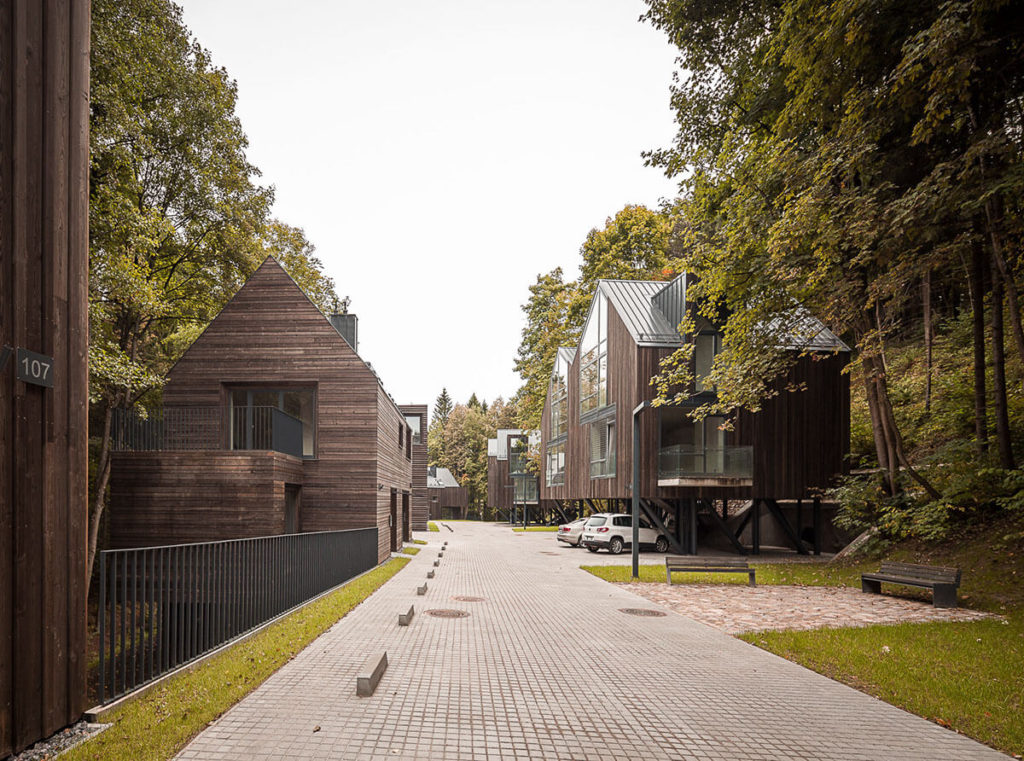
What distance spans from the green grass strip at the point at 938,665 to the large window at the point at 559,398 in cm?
2414

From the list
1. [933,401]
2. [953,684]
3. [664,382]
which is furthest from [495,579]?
[933,401]

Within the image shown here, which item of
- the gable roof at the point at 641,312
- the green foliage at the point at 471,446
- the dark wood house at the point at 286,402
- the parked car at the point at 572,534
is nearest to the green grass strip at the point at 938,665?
the dark wood house at the point at 286,402

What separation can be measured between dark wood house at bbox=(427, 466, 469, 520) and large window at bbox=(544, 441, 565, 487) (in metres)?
33.4

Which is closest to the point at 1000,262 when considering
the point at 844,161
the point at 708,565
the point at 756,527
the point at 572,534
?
the point at 844,161

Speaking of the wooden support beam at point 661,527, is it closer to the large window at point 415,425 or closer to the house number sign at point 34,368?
the house number sign at point 34,368

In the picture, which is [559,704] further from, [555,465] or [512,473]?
[512,473]

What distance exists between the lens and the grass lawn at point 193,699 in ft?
14.7

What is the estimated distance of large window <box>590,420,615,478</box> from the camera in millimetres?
25922

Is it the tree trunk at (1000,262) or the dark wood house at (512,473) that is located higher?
the tree trunk at (1000,262)

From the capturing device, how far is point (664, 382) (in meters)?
20.5

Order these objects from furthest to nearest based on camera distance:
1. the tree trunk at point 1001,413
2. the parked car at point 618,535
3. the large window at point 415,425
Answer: the large window at point 415,425, the parked car at point 618,535, the tree trunk at point 1001,413

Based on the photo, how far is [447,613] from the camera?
10.5 metres

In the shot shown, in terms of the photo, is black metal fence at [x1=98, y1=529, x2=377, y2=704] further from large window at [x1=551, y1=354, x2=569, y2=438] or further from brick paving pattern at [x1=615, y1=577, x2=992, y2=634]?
large window at [x1=551, y1=354, x2=569, y2=438]

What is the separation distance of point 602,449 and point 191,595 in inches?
846
